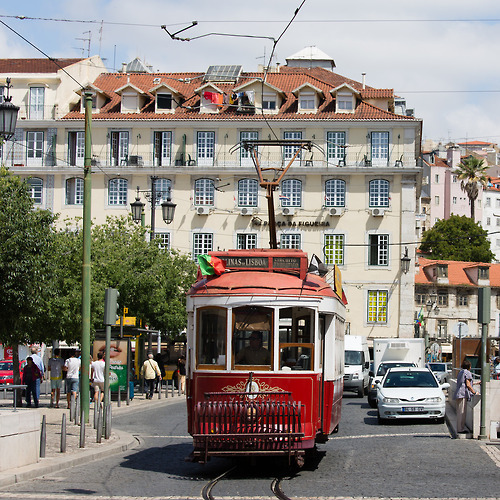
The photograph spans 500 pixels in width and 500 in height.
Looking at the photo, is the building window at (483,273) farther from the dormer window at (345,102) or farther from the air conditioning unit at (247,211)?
the air conditioning unit at (247,211)

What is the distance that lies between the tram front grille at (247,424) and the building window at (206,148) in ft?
162

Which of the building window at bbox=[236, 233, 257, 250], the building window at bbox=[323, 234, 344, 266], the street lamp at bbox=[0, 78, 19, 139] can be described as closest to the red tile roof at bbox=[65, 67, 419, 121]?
the building window at bbox=[236, 233, 257, 250]

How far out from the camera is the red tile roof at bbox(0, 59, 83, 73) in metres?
65.8

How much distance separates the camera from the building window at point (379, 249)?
61.7 meters

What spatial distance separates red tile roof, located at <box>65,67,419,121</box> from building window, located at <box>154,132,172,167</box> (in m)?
1.15

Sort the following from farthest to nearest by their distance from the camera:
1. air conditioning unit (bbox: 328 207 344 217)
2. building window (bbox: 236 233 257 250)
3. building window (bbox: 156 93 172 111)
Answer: building window (bbox: 156 93 172 111) < building window (bbox: 236 233 257 250) < air conditioning unit (bbox: 328 207 344 217)

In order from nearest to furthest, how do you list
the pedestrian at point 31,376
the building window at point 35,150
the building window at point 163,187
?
1. the pedestrian at point 31,376
2. the building window at point 163,187
3. the building window at point 35,150

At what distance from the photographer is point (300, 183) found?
62250 millimetres

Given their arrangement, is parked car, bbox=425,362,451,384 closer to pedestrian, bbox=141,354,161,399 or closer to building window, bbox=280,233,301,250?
building window, bbox=280,233,301,250

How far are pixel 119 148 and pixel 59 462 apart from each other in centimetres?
4912

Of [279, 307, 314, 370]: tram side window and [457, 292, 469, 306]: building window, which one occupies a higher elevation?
[457, 292, 469, 306]: building window

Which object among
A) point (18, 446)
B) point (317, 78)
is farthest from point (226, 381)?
point (317, 78)

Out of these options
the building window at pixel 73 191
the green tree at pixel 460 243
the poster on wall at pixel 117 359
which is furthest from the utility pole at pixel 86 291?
the green tree at pixel 460 243

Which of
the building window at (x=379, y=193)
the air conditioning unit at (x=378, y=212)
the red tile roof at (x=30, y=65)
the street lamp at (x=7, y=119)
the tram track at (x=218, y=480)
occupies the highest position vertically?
the red tile roof at (x=30, y=65)
